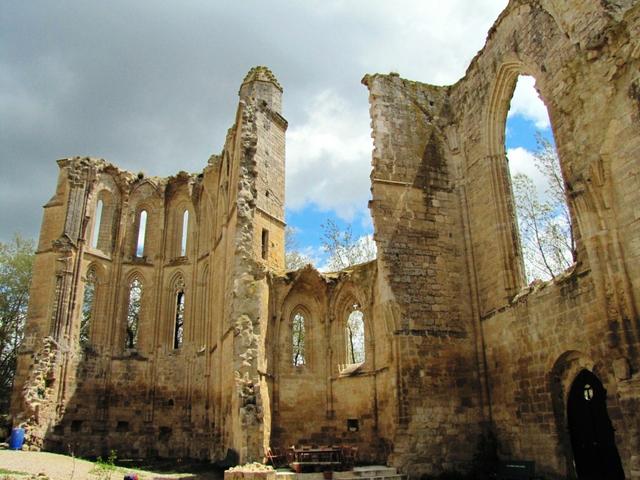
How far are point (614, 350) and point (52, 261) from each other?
17730mm

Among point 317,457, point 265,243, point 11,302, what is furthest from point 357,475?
point 11,302

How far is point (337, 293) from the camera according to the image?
Result: 51.8 ft

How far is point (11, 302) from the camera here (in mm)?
24703

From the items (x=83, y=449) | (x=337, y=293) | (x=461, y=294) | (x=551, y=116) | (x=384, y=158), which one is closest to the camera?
(x=551, y=116)

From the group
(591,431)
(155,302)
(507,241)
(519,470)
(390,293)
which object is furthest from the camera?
(155,302)

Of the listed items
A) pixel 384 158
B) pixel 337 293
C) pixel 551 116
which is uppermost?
pixel 384 158

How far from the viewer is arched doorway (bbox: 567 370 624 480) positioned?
351 inches

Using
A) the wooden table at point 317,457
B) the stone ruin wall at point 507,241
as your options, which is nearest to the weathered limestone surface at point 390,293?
the stone ruin wall at point 507,241

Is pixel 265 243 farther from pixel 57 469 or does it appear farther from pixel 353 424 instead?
pixel 57 469

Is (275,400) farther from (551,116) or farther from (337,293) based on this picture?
(551,116)

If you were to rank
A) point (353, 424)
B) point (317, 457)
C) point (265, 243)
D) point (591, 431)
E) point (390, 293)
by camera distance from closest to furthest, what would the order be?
point (591, 431), point (317, 457), point (390, 293), point (353, 424), point (265, 243)

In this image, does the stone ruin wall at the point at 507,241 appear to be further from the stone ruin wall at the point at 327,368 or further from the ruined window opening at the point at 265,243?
the ruined window opening at the point at 265,243

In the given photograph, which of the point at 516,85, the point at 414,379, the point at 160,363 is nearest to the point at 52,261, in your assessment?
the point at 160,363

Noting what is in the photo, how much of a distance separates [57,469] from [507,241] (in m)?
11.4
